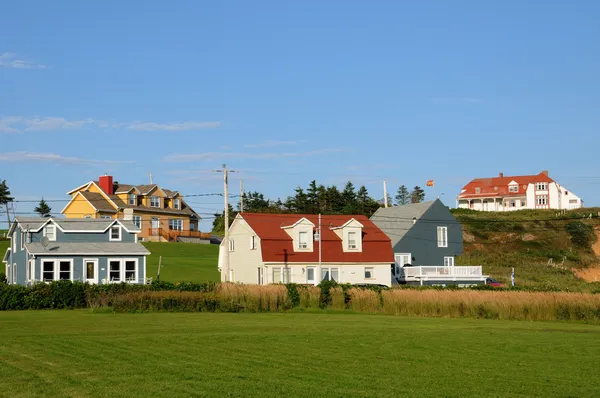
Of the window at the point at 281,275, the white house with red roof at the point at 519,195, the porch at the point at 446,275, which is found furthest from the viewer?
the white house with red roof at the point at 519,195

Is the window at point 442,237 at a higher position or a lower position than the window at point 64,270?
higher

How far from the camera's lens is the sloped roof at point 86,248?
53.6 metres

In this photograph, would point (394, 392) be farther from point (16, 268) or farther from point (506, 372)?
point (16, 268)

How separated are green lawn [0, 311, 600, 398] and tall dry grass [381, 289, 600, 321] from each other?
21.8 ft

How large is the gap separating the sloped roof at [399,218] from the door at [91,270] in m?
27.3

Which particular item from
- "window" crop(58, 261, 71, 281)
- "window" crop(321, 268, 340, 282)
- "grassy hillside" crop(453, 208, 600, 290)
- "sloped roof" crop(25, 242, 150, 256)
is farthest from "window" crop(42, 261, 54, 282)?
"grassy hillside" crop(453, 208, 600, 290)

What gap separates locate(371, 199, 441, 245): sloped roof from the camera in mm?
71500

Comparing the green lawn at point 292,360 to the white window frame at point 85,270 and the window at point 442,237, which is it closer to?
the white window frame at point 85,270

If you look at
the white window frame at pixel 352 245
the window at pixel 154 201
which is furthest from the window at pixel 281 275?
the window at pixel 154 201

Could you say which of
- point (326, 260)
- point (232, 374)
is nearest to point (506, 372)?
point (232, 374)

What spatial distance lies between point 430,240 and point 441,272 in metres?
8.32

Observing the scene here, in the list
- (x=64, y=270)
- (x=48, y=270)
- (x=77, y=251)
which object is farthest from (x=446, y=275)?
(x=48, y=270)

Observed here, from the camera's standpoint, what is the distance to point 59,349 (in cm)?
2022

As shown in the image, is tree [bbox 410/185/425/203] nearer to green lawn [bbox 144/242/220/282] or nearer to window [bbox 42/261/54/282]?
green lawn [bbox 144/242/220/282]
